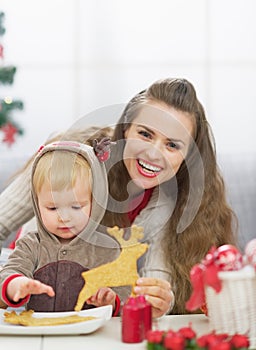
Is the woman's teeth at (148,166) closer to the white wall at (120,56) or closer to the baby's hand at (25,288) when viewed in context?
the baby's hand at (25,288)

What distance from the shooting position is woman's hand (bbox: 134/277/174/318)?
57.2 inches

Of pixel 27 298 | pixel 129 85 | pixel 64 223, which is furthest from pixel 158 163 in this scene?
pixel 129 85

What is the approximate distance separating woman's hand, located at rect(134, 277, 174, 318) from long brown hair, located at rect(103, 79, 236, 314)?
1.02 feet

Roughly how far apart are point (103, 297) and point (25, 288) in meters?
0.19

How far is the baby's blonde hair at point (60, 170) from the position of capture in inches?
58.4

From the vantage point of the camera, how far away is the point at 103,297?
1.49 meters

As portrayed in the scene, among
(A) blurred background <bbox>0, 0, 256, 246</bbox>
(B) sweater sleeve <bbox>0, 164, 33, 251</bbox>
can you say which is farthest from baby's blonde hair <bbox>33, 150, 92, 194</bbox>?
(A) blurred background <bbox>0, 0, 256, 246</bbox>

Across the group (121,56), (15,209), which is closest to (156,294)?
Result: (15,209)

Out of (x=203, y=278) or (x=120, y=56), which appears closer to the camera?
(x=203, y=278)

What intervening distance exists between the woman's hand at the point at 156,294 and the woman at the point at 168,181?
12.2 inches

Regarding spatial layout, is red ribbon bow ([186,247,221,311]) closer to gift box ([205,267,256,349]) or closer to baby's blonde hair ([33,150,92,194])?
gift box ([205,267,256,349])

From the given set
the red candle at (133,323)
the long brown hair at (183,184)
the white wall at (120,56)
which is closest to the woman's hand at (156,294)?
the red candle at (133,323)

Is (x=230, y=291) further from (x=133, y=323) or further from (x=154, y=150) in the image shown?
(x=154, y=150)

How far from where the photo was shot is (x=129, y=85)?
314 cm
